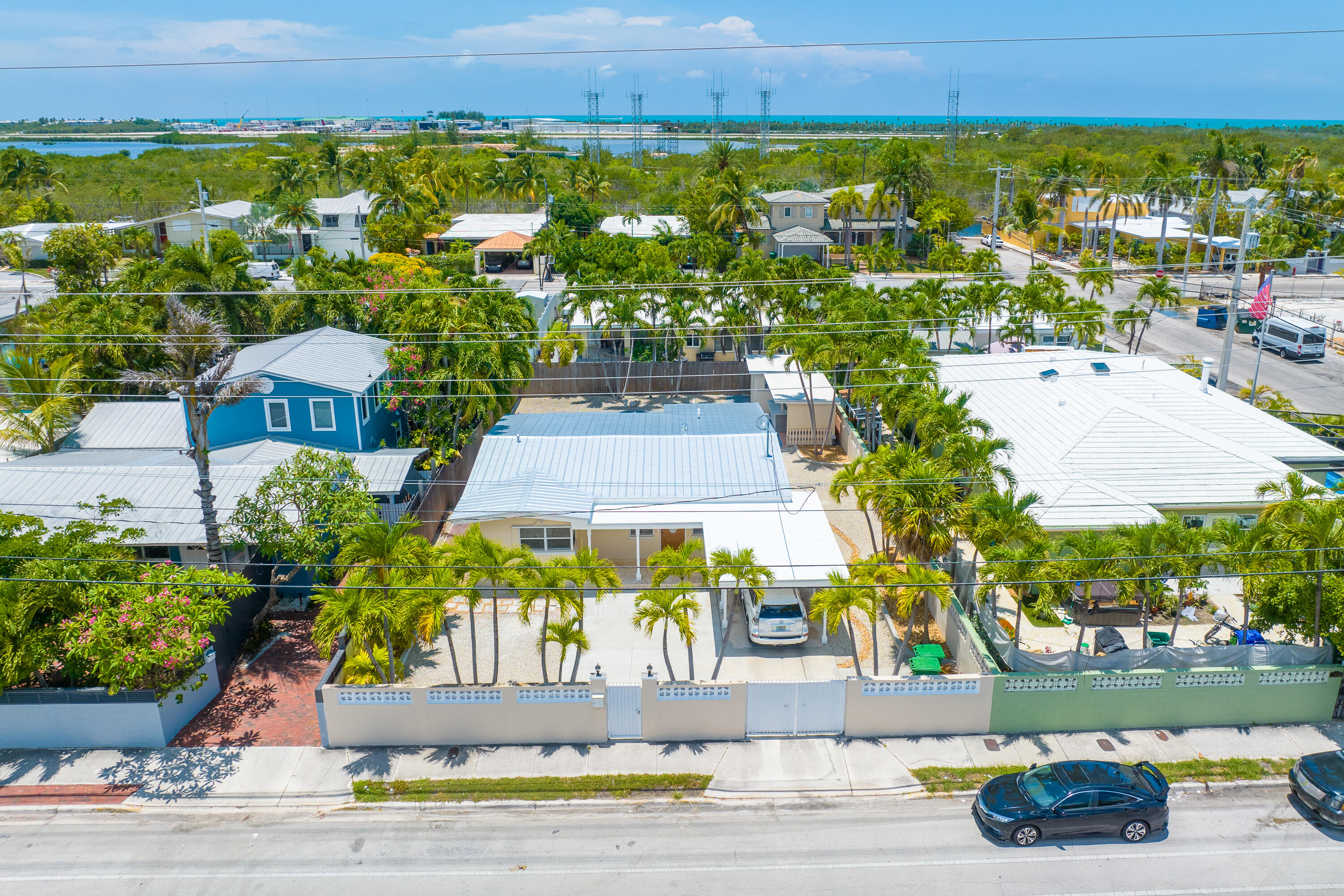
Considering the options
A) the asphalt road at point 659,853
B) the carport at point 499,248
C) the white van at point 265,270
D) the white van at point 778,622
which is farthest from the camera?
the carport at point 499,248

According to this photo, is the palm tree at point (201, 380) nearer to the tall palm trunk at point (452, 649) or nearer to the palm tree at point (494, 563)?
the tall palm trunk at point (452, 649)

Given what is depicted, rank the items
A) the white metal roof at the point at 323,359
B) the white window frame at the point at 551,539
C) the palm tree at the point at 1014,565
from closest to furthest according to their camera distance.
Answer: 1. the palm tree at the point at 1014,565
2. the white window frame at the point at 551,539
3. the white metal roof at the point at 323,359

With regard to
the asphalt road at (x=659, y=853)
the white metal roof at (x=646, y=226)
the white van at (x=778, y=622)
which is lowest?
the asphalt road at (x=659, y=853)

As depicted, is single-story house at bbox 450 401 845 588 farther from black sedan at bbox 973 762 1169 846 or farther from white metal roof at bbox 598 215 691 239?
white metal roof at bbox 598 215 691 239

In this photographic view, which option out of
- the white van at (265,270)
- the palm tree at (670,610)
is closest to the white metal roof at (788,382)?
the palm tree at (670,610)

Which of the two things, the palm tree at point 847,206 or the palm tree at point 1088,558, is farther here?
the palm tree at point 847,206
